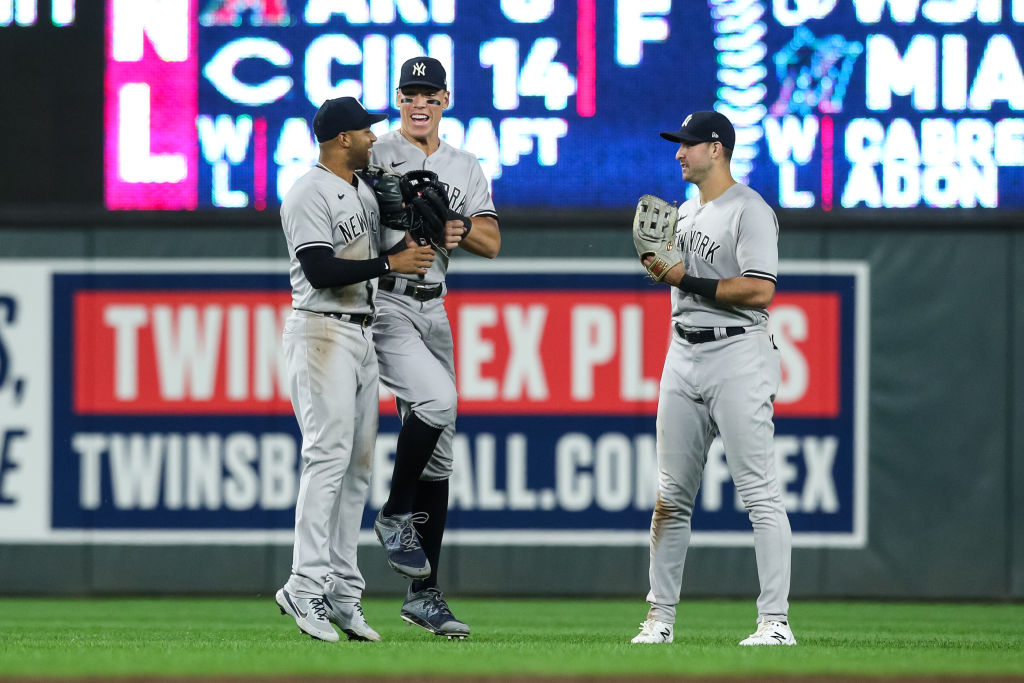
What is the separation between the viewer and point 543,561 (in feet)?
25.0

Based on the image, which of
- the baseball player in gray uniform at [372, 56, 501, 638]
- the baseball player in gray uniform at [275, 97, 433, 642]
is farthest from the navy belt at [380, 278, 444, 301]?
the baseball player in gray uniform at [275, 97, 433, 642]

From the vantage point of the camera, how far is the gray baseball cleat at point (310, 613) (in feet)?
15.9

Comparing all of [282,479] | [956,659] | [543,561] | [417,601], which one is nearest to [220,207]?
[282,479]

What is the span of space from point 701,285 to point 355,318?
111cm

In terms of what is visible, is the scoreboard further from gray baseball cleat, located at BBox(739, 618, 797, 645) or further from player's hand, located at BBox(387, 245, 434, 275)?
gray baseball cleat, located at BBox(739, 618, 797, 645)

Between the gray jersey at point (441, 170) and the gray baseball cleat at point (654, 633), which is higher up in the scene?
the gray jersey at point (441, 170)

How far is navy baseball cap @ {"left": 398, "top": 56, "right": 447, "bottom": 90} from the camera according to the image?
5098mm

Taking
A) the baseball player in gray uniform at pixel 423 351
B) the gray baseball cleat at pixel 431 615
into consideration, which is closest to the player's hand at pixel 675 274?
the baseball player in gray uniform at pixel 423 351

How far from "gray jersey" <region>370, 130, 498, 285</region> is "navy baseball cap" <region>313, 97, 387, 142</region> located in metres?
0.28

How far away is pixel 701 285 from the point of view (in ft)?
16.0

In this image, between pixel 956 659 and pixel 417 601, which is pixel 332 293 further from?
pixel 956 659

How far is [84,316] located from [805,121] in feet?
11.8

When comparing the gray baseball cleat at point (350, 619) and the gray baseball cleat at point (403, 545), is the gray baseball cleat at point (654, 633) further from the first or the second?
the gray baseball cleat at point (350, 619)

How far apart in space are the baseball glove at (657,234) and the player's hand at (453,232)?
56 cm
